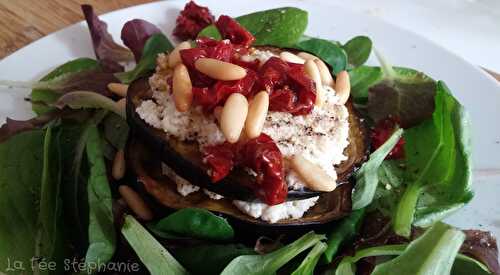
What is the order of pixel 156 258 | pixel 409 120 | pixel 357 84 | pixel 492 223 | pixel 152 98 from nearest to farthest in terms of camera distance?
pixel 156 258
pixel 152 98
pixel 492 223
pixel 409 120
pixel 357 84

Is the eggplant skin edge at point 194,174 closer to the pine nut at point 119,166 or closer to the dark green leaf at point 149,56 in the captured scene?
the pine nut at point 119,166

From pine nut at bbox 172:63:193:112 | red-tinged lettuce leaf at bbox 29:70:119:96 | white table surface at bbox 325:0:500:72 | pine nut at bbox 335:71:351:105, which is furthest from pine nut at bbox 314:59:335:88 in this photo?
white table surface at bbox 325:0:500:72

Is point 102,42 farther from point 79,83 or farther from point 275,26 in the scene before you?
point 275,26

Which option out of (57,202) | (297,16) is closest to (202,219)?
(57,202)

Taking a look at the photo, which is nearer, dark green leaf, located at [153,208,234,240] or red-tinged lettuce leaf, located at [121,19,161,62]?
dark green leaf, located at [153,208,234,240]

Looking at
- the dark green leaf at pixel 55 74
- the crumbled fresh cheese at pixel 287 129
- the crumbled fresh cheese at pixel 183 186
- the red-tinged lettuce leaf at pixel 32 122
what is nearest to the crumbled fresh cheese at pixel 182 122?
the crumbled fresh cheese at pixel 287 129

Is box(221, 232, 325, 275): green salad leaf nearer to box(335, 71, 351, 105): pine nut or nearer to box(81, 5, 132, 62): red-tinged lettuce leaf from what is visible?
box(335, 71, 351, 105): pine nut

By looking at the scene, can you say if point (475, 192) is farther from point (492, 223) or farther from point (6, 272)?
point (6, 272)
